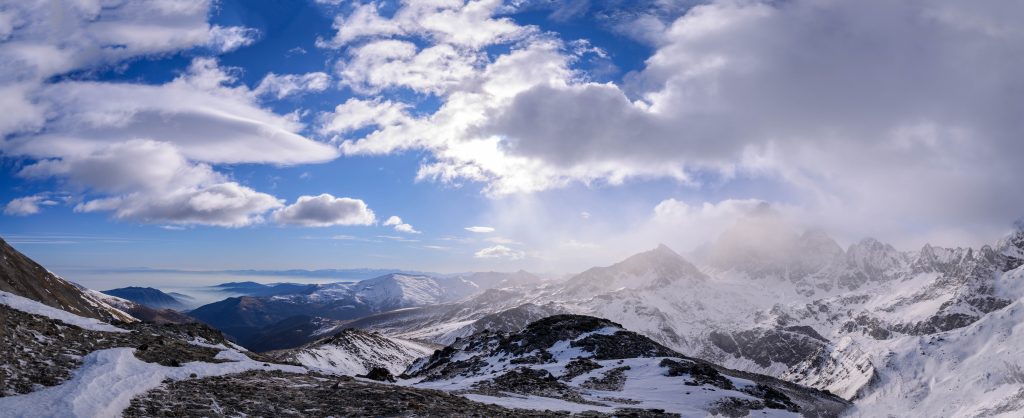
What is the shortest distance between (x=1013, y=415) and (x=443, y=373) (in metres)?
56.1

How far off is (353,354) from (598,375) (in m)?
92.0

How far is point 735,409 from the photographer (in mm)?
33406

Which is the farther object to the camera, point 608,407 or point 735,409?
point 735,409

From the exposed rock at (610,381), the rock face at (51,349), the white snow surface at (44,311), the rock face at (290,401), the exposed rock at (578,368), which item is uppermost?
the white snow surface at (44,311)

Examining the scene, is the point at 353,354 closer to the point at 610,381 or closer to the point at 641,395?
the point at 610,381

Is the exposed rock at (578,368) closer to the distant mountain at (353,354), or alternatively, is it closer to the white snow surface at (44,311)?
the white snow surface at (44,311)

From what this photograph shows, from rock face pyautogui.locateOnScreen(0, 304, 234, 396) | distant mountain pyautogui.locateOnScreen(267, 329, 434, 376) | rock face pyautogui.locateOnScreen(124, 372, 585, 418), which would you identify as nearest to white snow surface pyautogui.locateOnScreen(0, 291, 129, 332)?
rock face pyautogui.locateOnScreen(0, 304, 234, 396)

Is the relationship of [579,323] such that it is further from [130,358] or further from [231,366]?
[130,358]

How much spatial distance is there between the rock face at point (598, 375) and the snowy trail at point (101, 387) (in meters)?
15.7

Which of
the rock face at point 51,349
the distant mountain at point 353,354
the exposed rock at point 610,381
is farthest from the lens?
the distant mountain at point 353,354

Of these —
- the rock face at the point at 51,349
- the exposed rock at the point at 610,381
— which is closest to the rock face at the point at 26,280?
the rock face at the point at 51,349

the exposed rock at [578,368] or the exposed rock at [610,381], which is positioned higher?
the exposed rock at [610,381]

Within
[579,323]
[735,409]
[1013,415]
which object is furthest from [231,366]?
[579,323]

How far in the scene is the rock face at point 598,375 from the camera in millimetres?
35206
